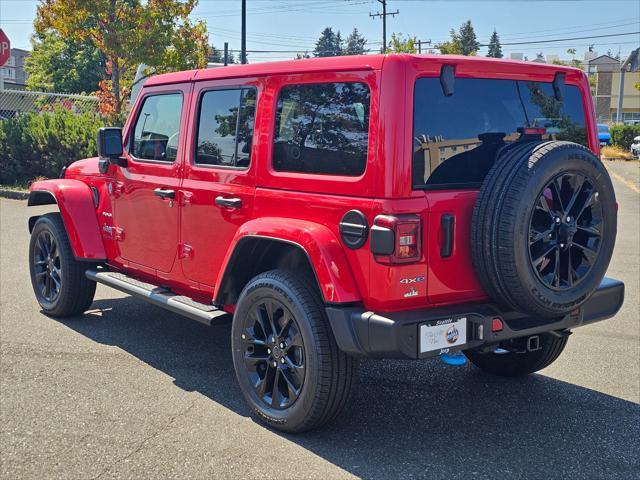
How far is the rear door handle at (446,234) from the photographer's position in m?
3.51

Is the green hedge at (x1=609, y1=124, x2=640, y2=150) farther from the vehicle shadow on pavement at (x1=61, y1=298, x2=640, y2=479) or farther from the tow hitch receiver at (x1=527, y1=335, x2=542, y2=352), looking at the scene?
the tow hitch receiver at (x1=527, y1=335, x2=542, y2=352)

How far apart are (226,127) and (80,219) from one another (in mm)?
1866

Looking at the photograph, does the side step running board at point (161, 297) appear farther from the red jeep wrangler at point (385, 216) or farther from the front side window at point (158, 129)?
the front side window at point (158, 129)

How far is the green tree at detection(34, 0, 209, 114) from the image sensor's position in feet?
66.4

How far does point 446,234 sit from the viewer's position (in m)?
3.52

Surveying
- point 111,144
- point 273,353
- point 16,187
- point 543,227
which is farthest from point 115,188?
point 16,187

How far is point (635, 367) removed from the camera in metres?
5.05

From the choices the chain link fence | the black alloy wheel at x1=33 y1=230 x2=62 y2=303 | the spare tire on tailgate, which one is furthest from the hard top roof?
the chain link fence

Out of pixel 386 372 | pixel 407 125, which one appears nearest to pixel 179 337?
pixel 386 372

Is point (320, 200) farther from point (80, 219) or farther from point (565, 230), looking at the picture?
point (80, 219)

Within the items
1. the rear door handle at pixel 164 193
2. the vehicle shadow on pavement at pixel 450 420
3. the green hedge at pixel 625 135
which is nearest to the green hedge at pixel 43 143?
the vehicle shadow on pavement at pixel 450 420

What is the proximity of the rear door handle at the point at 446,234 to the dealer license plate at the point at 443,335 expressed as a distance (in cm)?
33

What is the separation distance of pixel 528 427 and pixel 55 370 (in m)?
3.00

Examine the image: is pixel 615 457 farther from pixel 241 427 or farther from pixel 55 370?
pixel 55 370
